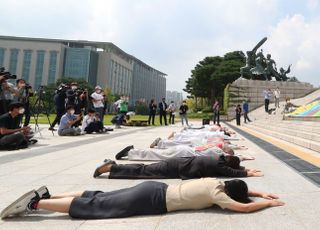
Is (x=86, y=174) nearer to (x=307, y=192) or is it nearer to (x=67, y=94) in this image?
(x=307, y=192)

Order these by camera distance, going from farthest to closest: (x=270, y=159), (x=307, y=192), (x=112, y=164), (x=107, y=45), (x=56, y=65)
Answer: (x=107, y=45) < (x=56, y=65) < (x=270, y=159) < (x=112, y=164) < (x=307, y=192)

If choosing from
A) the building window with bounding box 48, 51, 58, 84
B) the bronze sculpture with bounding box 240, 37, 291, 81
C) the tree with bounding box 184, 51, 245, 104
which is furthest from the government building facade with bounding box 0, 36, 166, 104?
the bronze sculpture with bounding box 240, 37, 291, 81

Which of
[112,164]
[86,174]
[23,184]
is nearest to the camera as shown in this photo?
[23,184]

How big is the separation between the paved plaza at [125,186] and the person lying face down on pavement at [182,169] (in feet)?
0.44

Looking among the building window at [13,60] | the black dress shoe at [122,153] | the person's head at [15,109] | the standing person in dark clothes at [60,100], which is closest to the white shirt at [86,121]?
the standing person in dark clothes at [60,100]

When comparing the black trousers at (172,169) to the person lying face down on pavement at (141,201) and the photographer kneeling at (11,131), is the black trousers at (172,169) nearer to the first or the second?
the person lying face down on pavement at (141,201)

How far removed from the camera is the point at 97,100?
13.9 m

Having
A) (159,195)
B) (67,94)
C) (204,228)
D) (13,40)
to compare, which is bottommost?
(204,228)

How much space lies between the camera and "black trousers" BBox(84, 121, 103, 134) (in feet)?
40.1

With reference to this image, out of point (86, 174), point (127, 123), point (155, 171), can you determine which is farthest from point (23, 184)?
point (127, 123)

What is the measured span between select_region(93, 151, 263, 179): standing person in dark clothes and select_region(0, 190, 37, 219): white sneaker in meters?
1.53

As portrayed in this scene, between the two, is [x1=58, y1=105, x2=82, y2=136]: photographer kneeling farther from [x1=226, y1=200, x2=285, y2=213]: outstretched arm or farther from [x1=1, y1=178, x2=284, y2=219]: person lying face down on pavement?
[x1=226, y1=200, x2=285, y2=213]: outstretched arm

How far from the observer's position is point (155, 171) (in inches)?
168

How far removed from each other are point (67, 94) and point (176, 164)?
9.26 m
